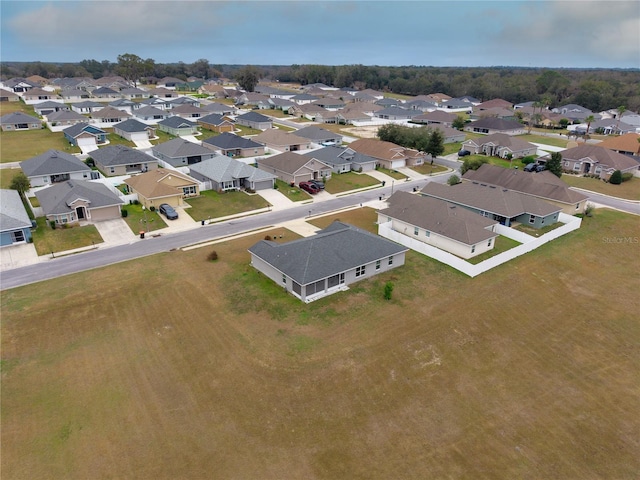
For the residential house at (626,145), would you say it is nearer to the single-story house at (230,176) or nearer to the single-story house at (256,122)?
the single-story house at (230,176)

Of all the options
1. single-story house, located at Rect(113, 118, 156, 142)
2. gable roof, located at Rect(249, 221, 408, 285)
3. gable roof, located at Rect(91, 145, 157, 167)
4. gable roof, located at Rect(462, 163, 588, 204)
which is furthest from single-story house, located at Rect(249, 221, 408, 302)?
single-story house, located at Rect(113, 118, 156, 142)

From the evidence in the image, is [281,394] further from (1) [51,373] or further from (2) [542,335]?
(2) [542,335]

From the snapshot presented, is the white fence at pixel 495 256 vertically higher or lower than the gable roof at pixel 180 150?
lower

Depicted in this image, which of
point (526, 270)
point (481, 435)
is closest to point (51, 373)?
point (481, 435)

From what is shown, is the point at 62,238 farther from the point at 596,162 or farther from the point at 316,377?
the point at 596,162

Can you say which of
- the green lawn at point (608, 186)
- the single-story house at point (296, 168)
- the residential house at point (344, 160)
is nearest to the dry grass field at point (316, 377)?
the single-story house at point (296, 168)
